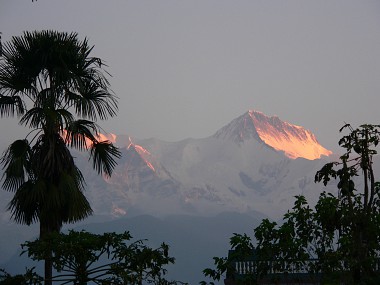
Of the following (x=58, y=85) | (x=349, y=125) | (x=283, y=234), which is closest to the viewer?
(x=349, y=125)

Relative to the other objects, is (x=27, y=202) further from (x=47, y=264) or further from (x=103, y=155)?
(x=103, y=155)

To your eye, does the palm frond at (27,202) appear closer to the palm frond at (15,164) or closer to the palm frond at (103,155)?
the palm frond at (15,164)

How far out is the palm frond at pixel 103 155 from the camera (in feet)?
74.2

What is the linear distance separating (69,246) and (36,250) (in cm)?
93

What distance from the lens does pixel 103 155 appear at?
22688 millimetres

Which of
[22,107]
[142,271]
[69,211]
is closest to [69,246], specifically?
[142,271]

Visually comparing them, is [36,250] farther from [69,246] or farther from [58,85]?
[58,85]

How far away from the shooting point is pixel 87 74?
75.7 feet

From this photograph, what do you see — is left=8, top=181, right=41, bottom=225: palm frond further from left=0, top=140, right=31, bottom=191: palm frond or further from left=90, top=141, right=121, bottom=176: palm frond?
left=90, top=141, right=121, bottom=176: palm frond

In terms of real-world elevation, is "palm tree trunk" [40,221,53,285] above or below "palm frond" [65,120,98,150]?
below

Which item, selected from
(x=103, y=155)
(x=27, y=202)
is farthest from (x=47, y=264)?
(x=103, y=155)

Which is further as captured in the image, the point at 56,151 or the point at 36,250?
the point at 56,151

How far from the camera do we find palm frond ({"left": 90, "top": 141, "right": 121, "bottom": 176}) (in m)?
22.6

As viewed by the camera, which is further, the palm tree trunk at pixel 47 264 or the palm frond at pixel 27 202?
the palm frond at pixel 27 202
